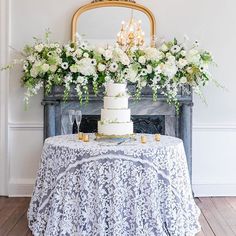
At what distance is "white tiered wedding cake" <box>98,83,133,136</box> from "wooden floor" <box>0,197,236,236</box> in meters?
1.12

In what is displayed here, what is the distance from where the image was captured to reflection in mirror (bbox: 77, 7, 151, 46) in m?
4.55

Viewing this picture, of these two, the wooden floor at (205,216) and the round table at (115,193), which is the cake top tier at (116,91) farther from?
the wooden floor at (205,216)

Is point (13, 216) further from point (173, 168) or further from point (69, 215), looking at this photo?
point (173, 168)

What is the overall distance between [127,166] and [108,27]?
2.11 m

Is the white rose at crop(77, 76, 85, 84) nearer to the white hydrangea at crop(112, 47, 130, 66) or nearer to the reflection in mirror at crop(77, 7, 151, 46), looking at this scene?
the white hydrangea at crop(112, 47, 130, 66)

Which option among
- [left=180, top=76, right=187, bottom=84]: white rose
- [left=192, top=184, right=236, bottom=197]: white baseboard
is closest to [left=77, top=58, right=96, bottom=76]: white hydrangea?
[left=180, top=76, right=187, bottom=84]: white rose

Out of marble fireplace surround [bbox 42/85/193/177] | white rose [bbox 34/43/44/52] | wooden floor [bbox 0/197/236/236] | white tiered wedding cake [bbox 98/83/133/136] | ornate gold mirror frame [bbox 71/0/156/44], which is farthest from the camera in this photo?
ornate gold mirror frame [bbox 71/0/156/44]

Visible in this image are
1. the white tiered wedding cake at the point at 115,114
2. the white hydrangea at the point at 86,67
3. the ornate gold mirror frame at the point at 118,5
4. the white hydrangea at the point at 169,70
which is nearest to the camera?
the white tiered wedding cake at the point at 115,114

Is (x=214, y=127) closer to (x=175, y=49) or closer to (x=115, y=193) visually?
(x=175, y=49)

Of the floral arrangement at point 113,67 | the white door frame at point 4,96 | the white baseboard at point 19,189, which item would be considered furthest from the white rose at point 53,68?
the white baseboard at point 19,189

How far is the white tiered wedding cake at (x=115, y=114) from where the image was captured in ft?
10.6

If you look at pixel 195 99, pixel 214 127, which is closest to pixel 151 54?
pixel 195 99

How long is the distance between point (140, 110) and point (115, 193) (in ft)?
5.56

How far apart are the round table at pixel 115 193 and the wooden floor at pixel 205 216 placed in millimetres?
572
